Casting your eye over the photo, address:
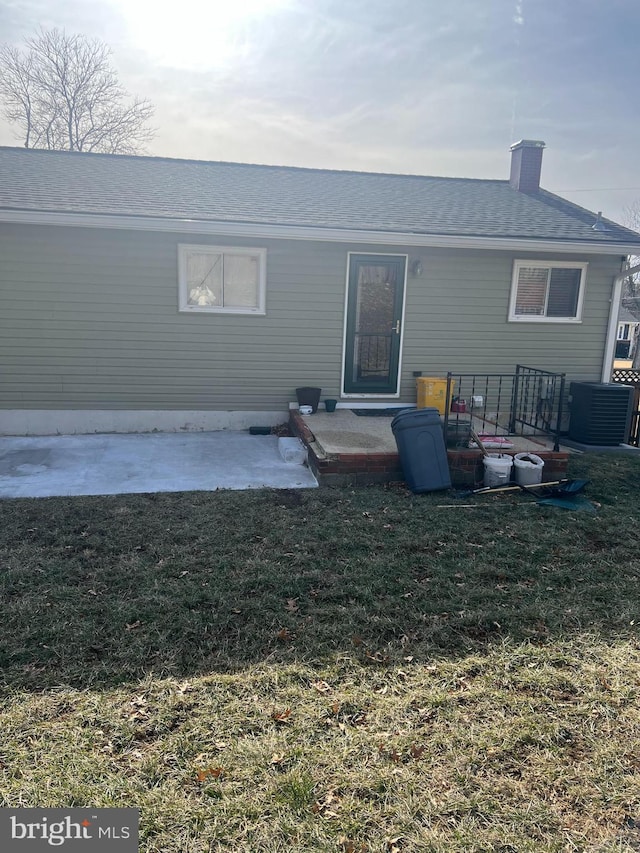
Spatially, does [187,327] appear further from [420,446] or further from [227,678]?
[227,678]

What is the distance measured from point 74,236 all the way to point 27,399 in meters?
2.18

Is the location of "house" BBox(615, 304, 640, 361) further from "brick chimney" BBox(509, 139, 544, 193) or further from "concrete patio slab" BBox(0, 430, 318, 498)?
"concrete patio slab" BBox(0, 430, 318, 498)

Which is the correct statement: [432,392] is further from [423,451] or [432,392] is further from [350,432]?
[423,451]

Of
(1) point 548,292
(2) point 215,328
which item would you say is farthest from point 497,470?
(2) point 215,328

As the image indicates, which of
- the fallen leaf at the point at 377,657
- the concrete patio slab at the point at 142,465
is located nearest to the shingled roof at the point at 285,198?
the concrete patio slab at the point at 142,465

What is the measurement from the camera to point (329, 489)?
563 centimetres

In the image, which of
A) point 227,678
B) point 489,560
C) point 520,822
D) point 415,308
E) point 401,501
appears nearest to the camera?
point 520,822

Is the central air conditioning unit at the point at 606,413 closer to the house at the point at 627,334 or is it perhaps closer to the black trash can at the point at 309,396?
the black trash can at the point at 309,396

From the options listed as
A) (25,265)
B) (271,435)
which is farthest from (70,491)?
(25,265)

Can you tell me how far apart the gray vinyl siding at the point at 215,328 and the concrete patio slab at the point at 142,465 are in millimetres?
651

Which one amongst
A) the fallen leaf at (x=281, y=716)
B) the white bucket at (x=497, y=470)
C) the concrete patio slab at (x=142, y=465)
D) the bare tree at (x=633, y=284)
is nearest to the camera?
the fallen leaf at (x=281, y=716)

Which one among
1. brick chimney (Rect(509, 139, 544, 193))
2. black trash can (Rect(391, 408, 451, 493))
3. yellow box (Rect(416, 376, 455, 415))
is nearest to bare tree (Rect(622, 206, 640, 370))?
brick chimney (Rect(509, 139, 544, 193))

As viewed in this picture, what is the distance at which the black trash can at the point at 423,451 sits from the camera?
554 centimetres

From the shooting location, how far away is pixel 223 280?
7.71 m
